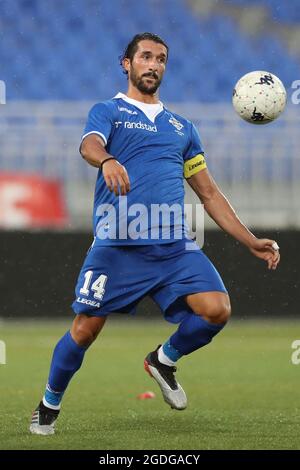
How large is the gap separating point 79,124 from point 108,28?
3.22 m

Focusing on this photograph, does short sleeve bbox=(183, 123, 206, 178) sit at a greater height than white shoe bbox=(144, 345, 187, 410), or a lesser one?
greater

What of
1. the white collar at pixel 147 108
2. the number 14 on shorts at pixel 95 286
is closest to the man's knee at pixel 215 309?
the number 14 on shorts at pixel 95 286

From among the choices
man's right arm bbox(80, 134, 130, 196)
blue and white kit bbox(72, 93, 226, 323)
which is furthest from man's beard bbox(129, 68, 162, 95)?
man's right arm bbox(80, 134, 130, 196)

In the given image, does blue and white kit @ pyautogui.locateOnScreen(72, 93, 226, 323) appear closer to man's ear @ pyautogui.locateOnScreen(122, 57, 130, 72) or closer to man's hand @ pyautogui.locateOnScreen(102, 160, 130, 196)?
man's ear @ pyautogui.locateOnScreen(122, 57, 130, 72)

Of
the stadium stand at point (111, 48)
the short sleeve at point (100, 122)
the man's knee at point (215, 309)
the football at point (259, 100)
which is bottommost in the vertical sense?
the man's knee at point (215, 309)

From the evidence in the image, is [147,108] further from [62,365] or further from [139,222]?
[62,365]

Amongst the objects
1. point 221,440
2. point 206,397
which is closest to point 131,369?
point 206,397

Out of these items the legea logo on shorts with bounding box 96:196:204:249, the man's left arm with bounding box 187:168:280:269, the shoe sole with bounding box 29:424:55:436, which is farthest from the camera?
the man's left arm with bounding box 187:168:280:269

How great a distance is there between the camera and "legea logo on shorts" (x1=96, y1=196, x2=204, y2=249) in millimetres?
5289

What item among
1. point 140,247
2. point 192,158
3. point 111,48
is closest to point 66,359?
point 140,247

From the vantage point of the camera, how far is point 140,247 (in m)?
5.31

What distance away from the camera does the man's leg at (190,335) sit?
17.3ft

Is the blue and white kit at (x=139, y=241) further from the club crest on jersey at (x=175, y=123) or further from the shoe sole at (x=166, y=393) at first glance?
the shoe sole at (x=166, y=393)

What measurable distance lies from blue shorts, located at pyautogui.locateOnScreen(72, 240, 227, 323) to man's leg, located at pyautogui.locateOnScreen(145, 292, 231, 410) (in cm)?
6
